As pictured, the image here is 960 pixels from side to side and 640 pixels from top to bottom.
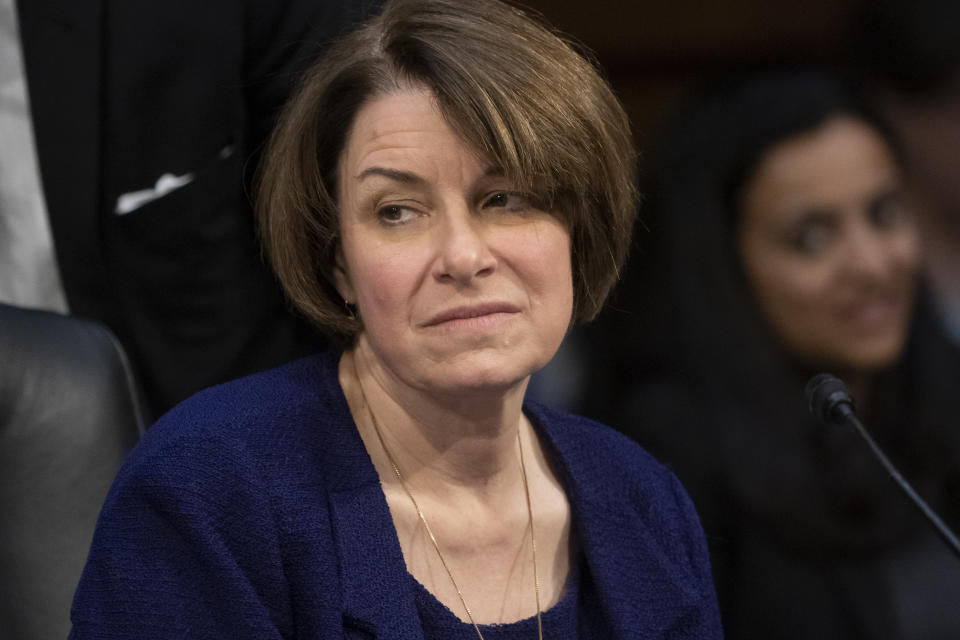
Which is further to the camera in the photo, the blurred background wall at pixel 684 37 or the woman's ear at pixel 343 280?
the blurred background wall at pixel 684 37

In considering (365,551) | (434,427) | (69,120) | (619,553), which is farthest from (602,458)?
(69,120)

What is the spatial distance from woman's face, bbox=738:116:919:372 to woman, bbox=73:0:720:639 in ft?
3.54

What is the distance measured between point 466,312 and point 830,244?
1.39m

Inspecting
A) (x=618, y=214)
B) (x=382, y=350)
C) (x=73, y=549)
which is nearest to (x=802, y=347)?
(x=618, y=214)

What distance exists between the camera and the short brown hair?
1128mm

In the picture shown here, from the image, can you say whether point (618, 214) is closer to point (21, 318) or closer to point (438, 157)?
point (438, 157)

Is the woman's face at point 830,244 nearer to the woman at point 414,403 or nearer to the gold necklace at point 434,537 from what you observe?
the woman at point 414,403

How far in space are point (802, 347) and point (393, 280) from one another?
1.42 m

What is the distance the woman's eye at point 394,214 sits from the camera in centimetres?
114

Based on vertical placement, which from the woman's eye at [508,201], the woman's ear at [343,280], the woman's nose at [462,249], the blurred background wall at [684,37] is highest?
the blurred background wall at [684,37]

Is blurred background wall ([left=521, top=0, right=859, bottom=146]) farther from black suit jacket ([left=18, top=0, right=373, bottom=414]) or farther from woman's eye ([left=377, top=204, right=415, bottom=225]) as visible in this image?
woman's eye ([left=377, top=204, right=415, bottom=225])

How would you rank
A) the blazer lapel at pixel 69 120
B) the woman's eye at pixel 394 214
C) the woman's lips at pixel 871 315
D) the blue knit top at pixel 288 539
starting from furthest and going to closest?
1. the woman's lips at pixel 871 315
2. the blazer lapel at pixel 69 120
3. the woman's eye at pixel 394 214
4. the blue knit top at pixel 288 539

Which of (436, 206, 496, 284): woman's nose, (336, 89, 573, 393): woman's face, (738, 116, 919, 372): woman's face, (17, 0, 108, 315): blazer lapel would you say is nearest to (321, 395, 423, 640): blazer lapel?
(336, 89, 573, 393): woman's face

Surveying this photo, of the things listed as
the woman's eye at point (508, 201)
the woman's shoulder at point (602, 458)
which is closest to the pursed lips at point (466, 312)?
the woman's eye at point (508, 201)
